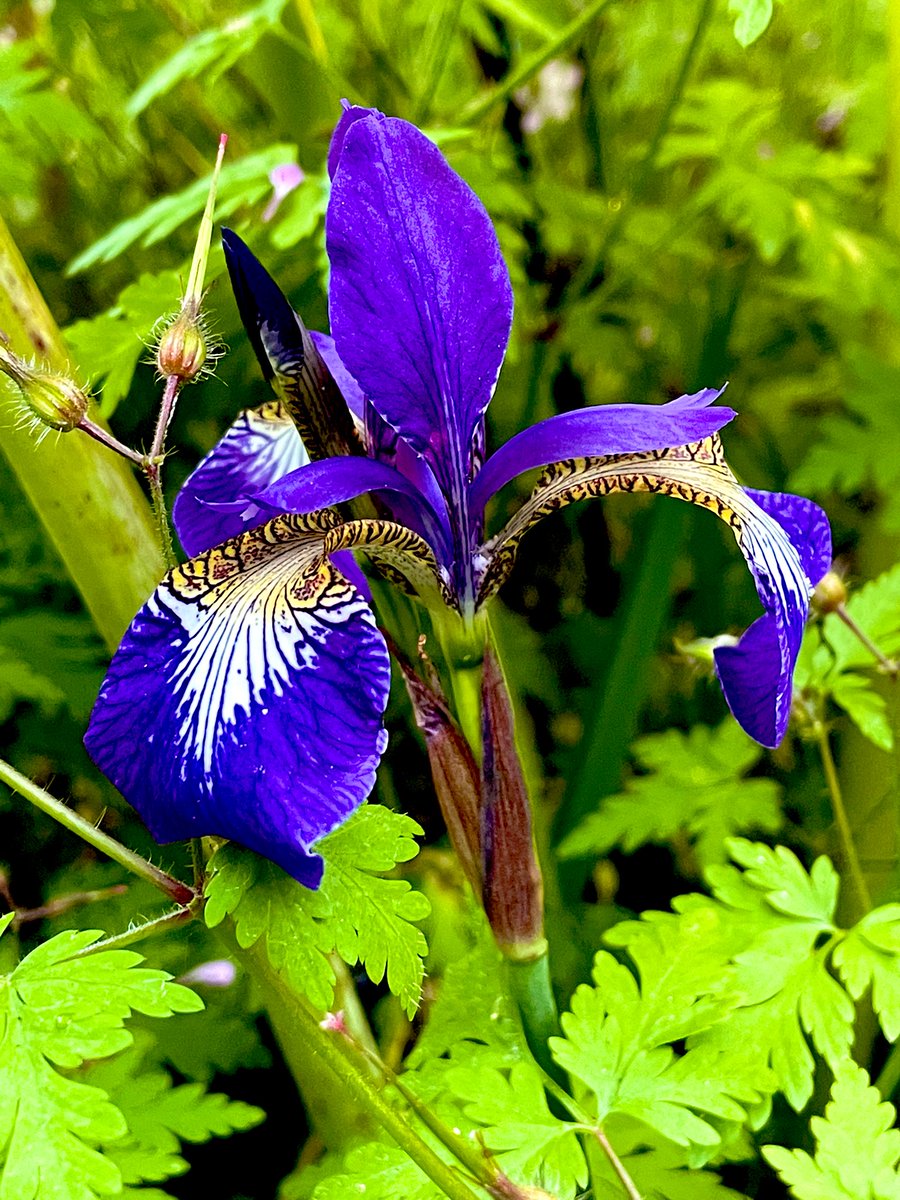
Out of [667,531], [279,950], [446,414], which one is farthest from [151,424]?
[279,950]

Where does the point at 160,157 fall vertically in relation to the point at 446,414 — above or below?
above

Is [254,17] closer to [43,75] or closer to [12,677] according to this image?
[43,75]

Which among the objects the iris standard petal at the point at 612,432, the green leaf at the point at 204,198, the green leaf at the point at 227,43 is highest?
the green leaf at the point at 227,43

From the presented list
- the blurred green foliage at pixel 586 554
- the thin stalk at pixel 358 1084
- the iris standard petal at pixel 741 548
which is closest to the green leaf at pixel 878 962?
the blurred green foliage at pixel 586 554

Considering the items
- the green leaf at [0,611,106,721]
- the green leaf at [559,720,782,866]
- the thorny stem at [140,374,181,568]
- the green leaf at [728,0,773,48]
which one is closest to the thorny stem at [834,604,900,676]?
the green leaf at [559,720,782,866]

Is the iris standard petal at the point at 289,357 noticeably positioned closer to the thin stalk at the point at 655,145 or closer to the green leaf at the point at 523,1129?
the green leaf at the point at 523,1129

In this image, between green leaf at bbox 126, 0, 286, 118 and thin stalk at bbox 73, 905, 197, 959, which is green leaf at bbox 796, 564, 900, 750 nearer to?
thin stalk at bbox 73, 905, 197, 959

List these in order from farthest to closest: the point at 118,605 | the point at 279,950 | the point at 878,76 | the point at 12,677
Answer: the point at 878,76 → the point at 12,677 → the point at 118,605 → the point at 279,950
